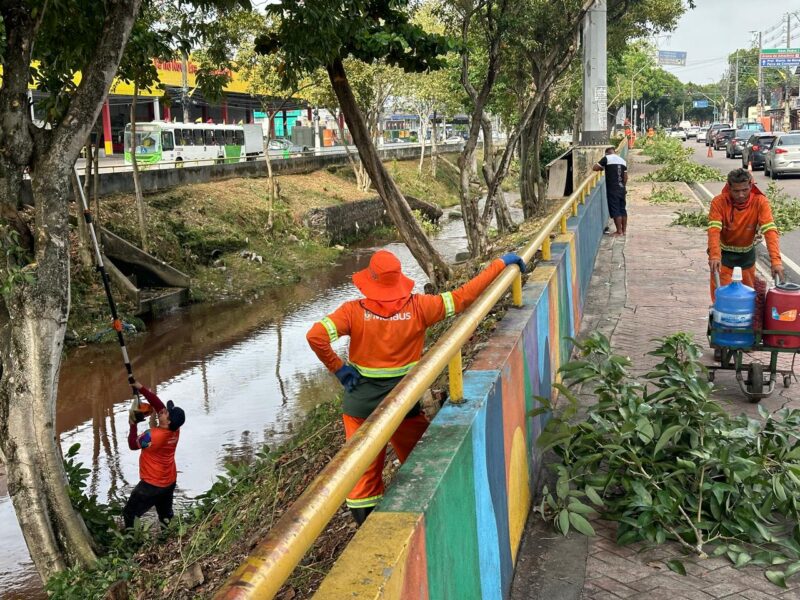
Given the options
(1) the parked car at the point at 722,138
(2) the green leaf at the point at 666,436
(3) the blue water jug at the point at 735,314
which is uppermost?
(1) the parked car at the point at 722,138

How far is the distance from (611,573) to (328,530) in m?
2.01

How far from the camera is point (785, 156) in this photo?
27938 millimetres

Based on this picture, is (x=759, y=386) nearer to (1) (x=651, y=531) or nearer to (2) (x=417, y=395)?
(1) (x=651, y=531)

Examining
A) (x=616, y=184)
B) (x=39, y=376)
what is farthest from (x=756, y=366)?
(x=616, y=184)

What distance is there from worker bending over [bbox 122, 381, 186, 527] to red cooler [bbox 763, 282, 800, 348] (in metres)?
4.92

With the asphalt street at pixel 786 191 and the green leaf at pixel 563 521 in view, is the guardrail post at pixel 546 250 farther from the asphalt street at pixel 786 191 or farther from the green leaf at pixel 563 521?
the asphalt street at pixel 786 191

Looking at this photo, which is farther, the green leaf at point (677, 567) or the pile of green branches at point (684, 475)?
the pile of green branches at point (684, 475)

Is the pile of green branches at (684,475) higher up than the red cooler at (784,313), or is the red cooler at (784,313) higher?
the red cooler at (784,313)

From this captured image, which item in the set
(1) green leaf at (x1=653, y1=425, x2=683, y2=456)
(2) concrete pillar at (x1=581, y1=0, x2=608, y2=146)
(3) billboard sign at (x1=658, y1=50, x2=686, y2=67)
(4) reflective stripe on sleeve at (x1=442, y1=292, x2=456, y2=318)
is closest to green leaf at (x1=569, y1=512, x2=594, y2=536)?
(1) green leaf at (x1=653, y1=425, x2=683, y2=456)

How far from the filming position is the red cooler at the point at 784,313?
20.9 ft

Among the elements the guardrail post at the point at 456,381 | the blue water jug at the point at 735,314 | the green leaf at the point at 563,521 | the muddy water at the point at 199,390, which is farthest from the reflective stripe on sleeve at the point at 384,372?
the muddy water at the point at 199,390

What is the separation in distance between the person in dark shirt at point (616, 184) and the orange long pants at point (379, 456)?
10537 millimetres

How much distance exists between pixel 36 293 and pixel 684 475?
481cm

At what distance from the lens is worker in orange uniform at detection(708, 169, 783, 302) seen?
7.27 m
